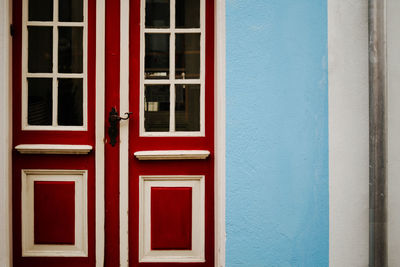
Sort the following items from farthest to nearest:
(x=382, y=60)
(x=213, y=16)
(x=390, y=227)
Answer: (x=213, y=16) → (x=390, y=227) → (x=382, y=60)

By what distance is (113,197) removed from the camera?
2992mm

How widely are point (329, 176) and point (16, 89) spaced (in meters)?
2.72

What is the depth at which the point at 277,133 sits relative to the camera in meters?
2.74

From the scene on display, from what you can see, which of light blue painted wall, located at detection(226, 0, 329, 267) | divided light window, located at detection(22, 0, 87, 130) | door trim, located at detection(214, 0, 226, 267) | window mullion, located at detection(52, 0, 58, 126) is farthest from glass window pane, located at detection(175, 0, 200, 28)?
window mullion, located at detection(52, 0, 58, 126)

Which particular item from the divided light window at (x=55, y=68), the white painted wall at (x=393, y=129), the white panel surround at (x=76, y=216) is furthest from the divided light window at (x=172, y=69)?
the white painted wall at (x=393, y=129)

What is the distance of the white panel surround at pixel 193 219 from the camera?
2.99 metres

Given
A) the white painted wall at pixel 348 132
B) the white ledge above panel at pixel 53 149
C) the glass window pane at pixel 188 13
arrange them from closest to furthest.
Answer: the white painted wall at pixel 348 132
the white ledge above panel at pixel 53 149
the glass window pane at pixel 188 13

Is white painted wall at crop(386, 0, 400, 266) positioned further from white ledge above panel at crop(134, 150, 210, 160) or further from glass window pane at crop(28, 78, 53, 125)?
glass window pane at crop(28, 78, 53, 125)

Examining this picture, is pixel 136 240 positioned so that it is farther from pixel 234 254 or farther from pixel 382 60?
pixel 382 60

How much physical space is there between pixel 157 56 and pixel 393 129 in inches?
80.9

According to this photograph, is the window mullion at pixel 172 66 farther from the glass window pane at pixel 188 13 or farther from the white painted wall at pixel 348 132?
the white painted wall at pixel 348 132

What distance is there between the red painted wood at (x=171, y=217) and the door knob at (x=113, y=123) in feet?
1.82

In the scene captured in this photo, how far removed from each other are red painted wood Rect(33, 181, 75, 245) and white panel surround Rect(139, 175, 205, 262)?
606mm

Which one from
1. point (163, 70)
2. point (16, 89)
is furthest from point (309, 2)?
point (16, 89)
